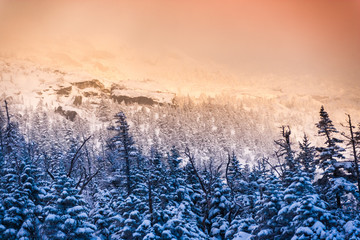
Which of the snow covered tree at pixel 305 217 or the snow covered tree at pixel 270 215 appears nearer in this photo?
the snow covered tree at pixel 305 217

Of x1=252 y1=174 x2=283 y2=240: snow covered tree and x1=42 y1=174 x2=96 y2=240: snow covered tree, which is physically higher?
x1=42 y1=174 x2=96 y2=240: snow covered tree

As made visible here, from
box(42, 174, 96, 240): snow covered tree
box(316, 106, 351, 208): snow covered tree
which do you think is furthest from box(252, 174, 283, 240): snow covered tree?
box(42, 174, 96, 240): snow covered tree

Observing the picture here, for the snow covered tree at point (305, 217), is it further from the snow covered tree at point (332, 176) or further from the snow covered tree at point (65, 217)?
the snow covered tree at point (65, 217)

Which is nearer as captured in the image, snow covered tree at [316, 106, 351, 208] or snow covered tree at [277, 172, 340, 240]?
snow covered tree at [277, 172, 340, 240]

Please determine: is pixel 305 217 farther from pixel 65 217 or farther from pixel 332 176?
pixel 65 217

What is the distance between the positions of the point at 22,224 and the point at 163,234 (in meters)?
7.64

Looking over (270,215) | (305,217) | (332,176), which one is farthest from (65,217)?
(332,176)

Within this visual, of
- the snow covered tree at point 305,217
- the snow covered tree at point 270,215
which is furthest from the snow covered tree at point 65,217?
the snow covered tree at point 305,217

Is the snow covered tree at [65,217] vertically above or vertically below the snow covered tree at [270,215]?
above

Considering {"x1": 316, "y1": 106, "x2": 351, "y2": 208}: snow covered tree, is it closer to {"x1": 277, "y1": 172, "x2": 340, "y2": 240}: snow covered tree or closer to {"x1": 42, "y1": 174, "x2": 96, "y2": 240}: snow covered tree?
{"x1": 277, "y1": 172, "x2": 340, "y2": 240}: snow covered tree

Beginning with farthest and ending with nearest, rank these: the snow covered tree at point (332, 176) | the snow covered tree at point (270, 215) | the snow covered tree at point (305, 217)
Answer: the snow covered tree at point (332, 176)
the snow covered tree at point (270, 215)
the snow covered tree at point (305, 217)

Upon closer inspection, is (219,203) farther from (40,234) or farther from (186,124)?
(186,124)

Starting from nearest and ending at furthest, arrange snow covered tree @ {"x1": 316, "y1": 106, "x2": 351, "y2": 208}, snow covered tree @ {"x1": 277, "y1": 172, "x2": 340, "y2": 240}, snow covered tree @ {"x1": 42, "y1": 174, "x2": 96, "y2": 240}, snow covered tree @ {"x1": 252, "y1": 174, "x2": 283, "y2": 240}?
snow covered tree @ {"x1": 277, "y1": 172, "x2": 340, "y2": 240}
snow covered tree @ {"x1": 42, "y1": 174, "x2": 96, "y2": 240}
snow covered tree @ {"x1": 252, "y1": 174, "x2": 283, "y2": 240}
snow covered tree @ {"x1": 316, "y1": 106, "x2": 351, "y2": 208}

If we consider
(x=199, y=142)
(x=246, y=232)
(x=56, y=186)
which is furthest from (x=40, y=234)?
(x=199, y=142)
